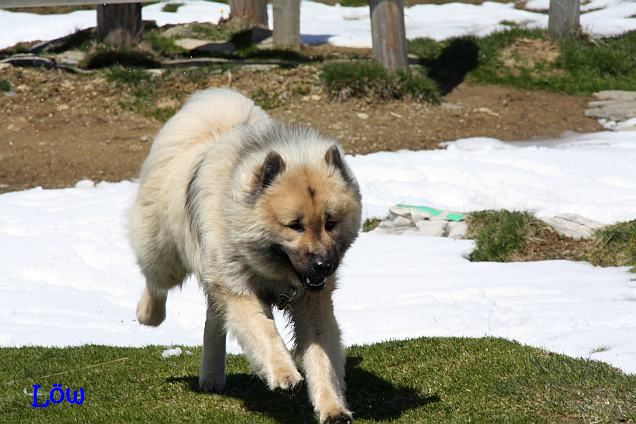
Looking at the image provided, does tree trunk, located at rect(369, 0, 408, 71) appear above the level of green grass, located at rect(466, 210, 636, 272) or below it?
above

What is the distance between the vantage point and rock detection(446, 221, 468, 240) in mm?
11344

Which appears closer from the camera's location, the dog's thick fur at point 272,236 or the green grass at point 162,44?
the dog's thick fur at point 272,236

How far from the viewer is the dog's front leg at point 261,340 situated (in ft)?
16.4

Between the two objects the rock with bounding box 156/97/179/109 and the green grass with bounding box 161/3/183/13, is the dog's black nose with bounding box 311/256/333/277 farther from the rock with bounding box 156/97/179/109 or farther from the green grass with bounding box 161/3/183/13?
the green grass with bounding box 161/3/183/13

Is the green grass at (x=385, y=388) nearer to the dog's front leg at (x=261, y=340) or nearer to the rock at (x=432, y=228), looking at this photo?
the dog's front leg at (x=261, y=340)

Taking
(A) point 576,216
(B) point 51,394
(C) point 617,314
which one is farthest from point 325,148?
(A) point 576,216

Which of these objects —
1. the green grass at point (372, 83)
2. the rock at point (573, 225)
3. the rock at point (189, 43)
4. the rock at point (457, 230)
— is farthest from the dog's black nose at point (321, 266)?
the rock at point (189, 43)

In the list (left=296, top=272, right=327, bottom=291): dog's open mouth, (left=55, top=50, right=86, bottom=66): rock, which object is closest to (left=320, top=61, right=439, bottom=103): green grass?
(left=55, top=50, right=86, bottom=66): rock

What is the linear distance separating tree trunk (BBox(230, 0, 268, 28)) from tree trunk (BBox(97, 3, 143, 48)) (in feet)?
12.0

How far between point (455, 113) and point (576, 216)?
14.9 ft

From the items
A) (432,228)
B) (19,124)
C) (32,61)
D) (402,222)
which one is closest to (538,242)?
(432,228)

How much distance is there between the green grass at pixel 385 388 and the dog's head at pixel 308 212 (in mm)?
722

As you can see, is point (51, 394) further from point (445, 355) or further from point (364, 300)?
point (364, 300)

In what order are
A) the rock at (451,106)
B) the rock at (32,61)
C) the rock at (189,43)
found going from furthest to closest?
the rock at (189,43) < the rock at (32,61) < the rock at (451,106)
